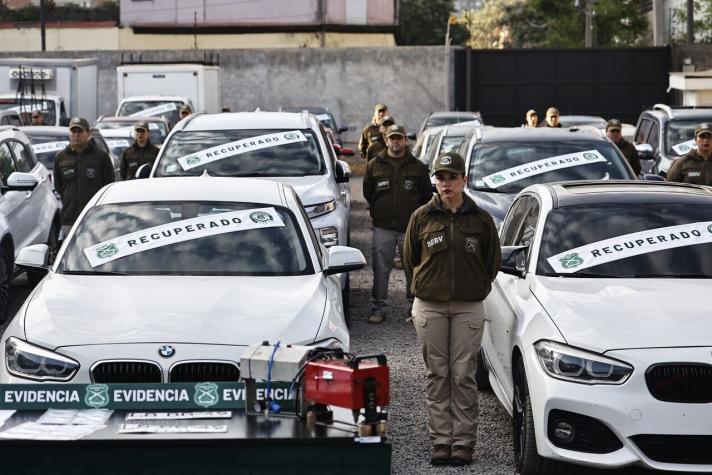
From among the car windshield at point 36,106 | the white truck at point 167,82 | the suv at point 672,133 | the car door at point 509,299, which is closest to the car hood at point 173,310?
the car door at point 509,299

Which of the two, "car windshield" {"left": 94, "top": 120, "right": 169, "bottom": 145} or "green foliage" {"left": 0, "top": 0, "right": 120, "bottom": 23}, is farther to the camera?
"green foliage" {"left": 0, "top": 0, "right": 120, "bottom": 23}

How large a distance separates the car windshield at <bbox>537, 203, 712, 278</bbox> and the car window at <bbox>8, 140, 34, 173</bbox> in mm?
7791

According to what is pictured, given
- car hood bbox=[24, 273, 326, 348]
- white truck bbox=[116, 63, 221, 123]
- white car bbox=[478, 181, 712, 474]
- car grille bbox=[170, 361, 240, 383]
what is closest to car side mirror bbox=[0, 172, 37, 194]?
car hood bbox=[24, 273, 326, 348]

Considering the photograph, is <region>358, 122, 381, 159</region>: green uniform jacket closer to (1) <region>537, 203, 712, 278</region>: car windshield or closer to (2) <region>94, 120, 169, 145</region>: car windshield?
(2) <region>94, 120, 169, 145</region>: car windshield

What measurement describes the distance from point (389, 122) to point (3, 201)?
268 inches

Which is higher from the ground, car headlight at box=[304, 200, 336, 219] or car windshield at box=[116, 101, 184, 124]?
car windshield at box=[116, 101, 184, 124]

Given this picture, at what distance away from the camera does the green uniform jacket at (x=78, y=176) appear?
557 inches

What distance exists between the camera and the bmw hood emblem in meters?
6.96

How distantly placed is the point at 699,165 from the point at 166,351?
8.51 m

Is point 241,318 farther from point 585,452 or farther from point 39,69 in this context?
point 39,69

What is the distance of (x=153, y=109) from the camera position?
30.6m

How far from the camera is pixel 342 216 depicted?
13.7 metres

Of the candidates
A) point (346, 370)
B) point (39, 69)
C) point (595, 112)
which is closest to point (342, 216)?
point (346, 370)

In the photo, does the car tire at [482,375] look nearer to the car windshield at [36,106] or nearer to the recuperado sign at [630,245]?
the recuperado sign at [630,245]
